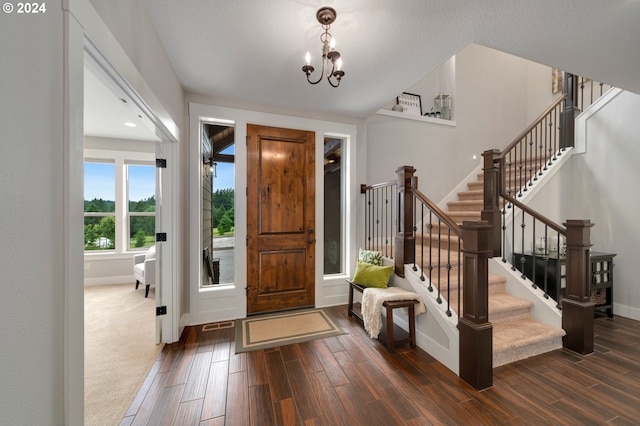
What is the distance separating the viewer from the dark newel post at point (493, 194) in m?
3.03

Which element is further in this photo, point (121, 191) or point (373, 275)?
point (121, 191)

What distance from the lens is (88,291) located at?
4184mm

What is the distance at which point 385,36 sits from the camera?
1.97 meters

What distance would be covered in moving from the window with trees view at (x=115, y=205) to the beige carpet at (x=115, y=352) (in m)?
1.19

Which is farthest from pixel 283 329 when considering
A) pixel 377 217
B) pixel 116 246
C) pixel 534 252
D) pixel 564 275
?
pixel 116 246

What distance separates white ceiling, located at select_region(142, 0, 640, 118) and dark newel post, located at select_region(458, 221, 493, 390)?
4.75 feet

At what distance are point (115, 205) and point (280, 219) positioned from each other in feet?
11.8

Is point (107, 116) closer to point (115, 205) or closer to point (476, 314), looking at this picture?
point (115, 205)

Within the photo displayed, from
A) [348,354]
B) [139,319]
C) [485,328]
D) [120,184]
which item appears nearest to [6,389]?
[348,354]

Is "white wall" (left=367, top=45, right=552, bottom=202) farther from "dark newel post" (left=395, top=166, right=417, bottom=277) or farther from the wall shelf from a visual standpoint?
"dark newel post" (left=395, top=166, right=417, bottom=277)

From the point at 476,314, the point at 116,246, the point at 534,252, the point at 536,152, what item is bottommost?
the point at 476,314

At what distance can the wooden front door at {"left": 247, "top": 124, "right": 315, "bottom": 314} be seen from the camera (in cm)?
319

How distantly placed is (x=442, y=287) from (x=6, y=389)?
9.38 ft

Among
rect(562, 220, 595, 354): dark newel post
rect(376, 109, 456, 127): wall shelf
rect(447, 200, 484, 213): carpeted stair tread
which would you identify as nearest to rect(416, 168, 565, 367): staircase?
rect(562, 220, 595, 354): dark newel post
